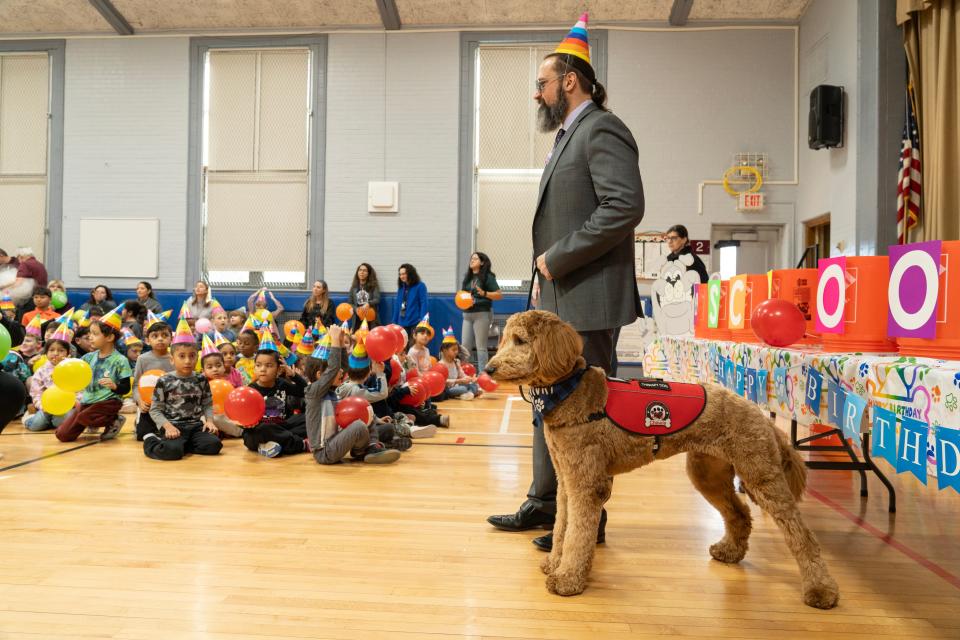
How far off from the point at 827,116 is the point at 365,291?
6089 millimetres

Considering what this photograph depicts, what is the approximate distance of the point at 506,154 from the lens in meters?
10.0

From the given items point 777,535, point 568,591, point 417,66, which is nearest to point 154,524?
point 568,591

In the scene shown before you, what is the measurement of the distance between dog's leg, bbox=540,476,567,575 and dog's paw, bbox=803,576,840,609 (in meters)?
0.74

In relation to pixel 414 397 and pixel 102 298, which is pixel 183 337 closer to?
pixel 414 397

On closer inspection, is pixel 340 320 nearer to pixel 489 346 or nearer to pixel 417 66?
pixel 489 346

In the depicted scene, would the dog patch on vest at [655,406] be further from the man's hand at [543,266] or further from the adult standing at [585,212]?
the man's hand at [543,266]

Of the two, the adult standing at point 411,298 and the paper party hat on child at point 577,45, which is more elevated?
the paper party hat on child at point 577,45

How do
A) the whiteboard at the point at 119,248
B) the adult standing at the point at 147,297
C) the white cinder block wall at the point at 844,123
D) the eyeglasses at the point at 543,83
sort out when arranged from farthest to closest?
the whiteboard at the point at 119,248 < the adult standing at the point at 147,297 < the white cinder block wall at the point at 844,123 < the eyeglasses at the point at 543,83

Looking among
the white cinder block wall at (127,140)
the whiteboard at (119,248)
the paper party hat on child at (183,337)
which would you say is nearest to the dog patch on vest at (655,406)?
the paper party hat on child at (183,337)

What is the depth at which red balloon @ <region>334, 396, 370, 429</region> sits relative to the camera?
13.8 ft

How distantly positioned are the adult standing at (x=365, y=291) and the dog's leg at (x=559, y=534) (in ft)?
24.1

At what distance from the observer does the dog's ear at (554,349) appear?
210 centimetres

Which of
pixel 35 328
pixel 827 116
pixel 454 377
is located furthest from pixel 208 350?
pixel 827 116

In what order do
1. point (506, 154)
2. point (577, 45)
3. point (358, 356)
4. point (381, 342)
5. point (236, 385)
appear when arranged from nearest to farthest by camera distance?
point (577, 45) → point (381, 342) → point (358, 356) → point (236, 385) → point (506, 154)
